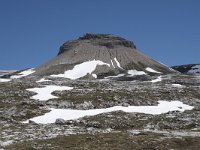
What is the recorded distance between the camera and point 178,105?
3039 inches

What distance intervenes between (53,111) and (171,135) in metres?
30.5

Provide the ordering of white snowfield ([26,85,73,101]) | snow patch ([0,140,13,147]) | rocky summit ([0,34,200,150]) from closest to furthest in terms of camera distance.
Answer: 1. snow patch ([0,140,13,147])
2. rocky summit ([0,34,200,150])
3. white snowfield ([26,85,73,101])

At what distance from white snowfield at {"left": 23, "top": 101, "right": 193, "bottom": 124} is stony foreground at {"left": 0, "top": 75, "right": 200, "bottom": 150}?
1936mm

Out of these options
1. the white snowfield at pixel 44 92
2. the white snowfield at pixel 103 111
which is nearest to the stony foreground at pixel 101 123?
the white snowfield at pixel 44 92

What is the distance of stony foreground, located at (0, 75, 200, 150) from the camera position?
120 feet

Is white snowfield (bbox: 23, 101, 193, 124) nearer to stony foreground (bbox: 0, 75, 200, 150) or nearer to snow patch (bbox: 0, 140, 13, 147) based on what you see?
stony foreground (bbox: 0, 75, 200, 150)

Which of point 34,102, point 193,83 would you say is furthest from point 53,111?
point 193,83

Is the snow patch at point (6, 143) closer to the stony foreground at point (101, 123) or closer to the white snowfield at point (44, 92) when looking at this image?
the stony foreground at point (101, 123)

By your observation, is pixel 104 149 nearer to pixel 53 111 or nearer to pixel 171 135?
pixel 171 135

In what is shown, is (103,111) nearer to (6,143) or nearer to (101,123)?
(101,123)

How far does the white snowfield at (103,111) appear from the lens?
62.9m

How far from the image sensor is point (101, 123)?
190ft

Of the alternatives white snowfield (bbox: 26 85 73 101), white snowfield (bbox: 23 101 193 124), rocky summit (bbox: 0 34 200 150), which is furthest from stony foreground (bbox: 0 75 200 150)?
white snowfield (bbox: 23 101 193 124)

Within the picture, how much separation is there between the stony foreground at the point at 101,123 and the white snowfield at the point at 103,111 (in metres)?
1.94
